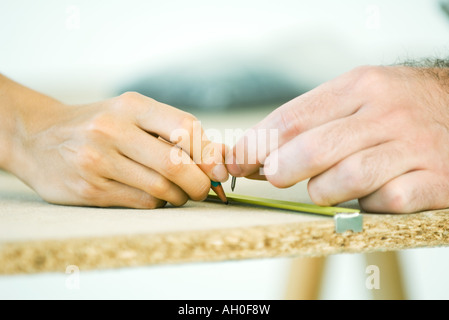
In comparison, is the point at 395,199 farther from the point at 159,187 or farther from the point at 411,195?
the point at 159,187

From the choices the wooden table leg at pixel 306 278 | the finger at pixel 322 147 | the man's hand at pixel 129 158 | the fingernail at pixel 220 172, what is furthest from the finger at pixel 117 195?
the wooden table leg at pixel 306 278

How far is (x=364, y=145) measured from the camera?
0.74 metres

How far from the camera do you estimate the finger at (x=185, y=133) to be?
766mm

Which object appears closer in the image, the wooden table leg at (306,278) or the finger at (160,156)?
the finger at (160,156)

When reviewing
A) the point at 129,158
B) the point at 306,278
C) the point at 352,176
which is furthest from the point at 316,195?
the point at 306,278

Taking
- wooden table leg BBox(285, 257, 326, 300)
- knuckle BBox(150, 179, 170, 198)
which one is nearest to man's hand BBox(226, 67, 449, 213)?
knuckle BBox(150, 179, 170, 198)

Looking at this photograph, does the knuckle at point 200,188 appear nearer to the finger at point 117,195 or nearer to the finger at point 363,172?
the finger at point 117,195

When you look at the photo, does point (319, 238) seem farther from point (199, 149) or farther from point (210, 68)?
point (210, 68)

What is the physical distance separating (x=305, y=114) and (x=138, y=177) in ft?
0.90

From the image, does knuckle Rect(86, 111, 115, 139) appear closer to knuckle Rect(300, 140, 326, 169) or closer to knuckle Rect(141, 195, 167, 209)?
knuckle Rect(141, 195, 167, 209)

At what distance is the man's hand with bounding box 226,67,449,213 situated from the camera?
0.71m

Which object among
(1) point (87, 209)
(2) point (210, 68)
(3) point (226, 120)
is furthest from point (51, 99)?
(2) point (210, 68)

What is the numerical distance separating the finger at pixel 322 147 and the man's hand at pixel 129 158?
0.34 ft

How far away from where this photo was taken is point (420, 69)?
34.6 inches
